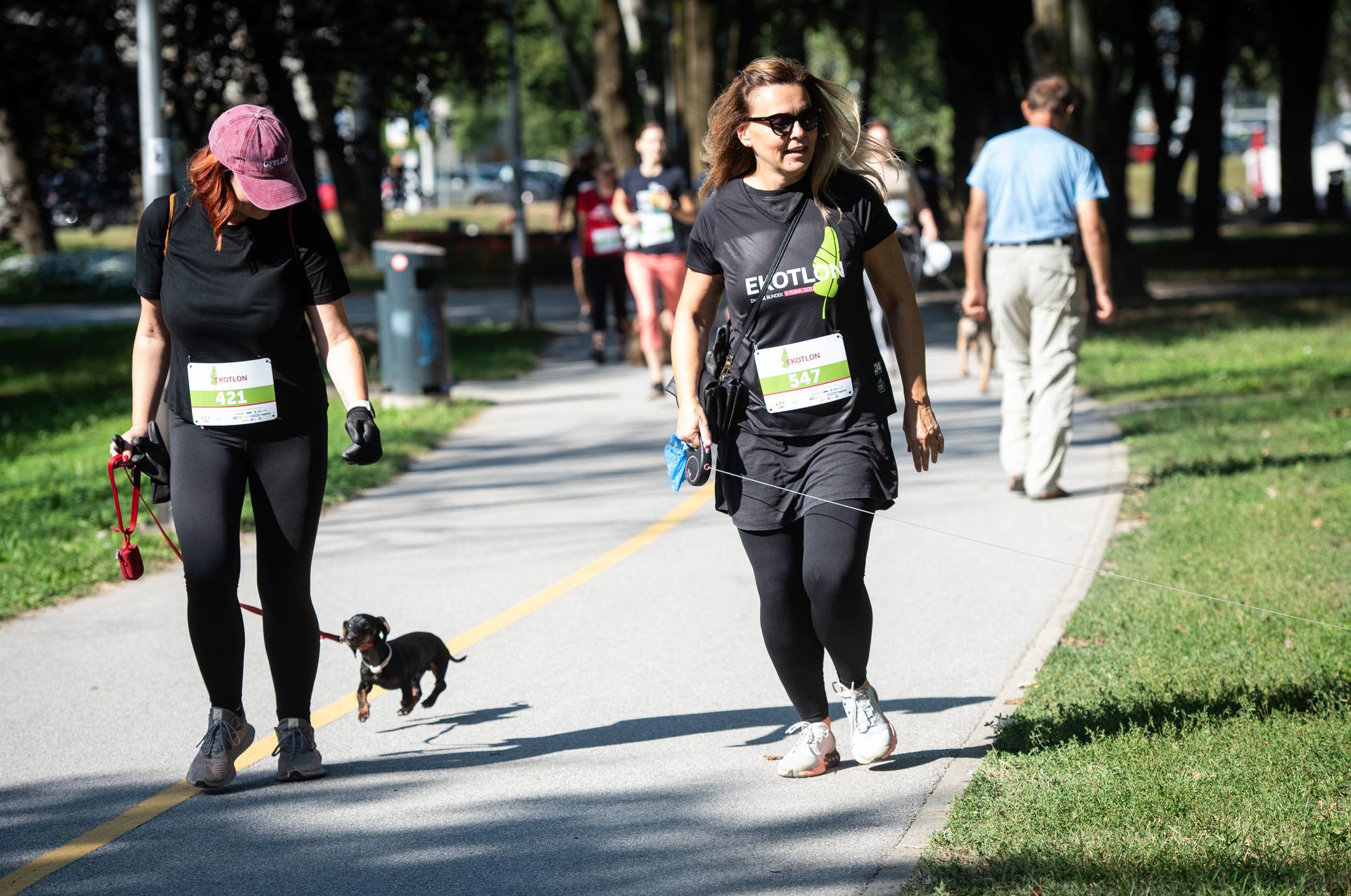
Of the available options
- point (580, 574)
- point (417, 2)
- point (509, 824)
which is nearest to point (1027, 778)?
point (509, 824)

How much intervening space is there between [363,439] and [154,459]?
2.25ft

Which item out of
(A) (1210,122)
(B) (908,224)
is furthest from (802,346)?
(A) (1210,122)

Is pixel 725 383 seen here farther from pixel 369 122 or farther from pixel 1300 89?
pixel 1300 89

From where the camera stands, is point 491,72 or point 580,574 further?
point 491,72

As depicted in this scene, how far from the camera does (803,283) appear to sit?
4.46 m

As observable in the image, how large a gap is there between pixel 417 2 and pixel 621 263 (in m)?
7.50

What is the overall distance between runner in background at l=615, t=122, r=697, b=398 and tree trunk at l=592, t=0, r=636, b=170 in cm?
479

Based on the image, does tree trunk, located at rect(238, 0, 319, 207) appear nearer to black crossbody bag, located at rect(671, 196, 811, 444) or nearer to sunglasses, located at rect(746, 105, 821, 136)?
black crossbody bag, located at rect(671, 196, 811, 444)

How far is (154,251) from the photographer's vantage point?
15.2 ft

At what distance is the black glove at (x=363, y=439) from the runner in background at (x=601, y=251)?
10.3 metres

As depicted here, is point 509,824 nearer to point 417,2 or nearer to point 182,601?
point 182,601

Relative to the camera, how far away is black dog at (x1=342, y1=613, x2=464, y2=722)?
5129 mm

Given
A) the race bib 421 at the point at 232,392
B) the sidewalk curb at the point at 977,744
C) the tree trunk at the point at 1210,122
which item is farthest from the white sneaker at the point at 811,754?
the tree trunk at the point at 1210,122

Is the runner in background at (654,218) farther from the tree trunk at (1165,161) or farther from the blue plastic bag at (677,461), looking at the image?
the tree trunk at (1165,161)
